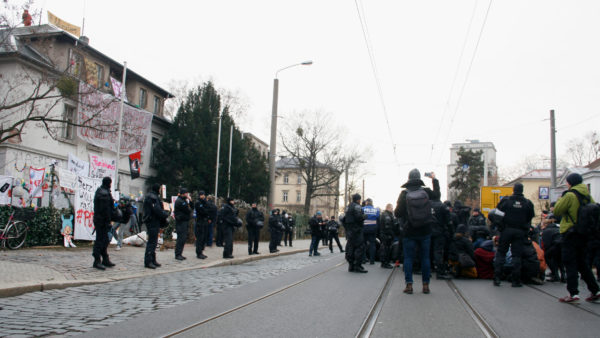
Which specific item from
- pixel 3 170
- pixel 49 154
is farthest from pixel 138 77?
pixel 3 170

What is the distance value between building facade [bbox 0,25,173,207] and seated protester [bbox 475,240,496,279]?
42.4ft

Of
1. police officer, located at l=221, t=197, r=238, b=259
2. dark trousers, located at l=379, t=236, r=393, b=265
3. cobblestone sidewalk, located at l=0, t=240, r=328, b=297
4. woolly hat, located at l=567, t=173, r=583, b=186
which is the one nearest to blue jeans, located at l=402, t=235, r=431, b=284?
woolly hat, located at l=567, t=173, r=583, b=186

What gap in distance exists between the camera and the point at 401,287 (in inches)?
324

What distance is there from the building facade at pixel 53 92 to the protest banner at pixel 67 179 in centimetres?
72

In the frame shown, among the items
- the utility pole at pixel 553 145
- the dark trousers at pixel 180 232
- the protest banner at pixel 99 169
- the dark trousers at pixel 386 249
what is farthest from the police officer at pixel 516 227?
the utility pole at pixel 553 145

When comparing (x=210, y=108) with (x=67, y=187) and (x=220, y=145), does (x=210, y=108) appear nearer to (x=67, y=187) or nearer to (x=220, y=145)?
(x=220, y=145)

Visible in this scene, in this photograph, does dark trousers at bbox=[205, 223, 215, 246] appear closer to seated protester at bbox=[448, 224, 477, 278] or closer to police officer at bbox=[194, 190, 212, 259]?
police officer at bbox=[194, 190, 212, 259]

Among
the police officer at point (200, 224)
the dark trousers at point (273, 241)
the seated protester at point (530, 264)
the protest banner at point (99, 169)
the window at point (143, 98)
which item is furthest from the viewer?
the window at point (143, 98)

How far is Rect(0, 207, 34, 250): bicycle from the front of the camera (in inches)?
490

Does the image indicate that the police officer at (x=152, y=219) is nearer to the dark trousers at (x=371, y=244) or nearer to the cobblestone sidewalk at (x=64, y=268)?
the cobblestone sidewalk at (x=64, y=268)

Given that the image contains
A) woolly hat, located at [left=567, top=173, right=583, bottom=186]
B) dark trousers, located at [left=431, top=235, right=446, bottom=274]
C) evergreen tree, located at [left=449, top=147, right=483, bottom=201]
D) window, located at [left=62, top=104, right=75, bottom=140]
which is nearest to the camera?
woolly hat, located at [left=567, top=173, right=583, bottom=186]

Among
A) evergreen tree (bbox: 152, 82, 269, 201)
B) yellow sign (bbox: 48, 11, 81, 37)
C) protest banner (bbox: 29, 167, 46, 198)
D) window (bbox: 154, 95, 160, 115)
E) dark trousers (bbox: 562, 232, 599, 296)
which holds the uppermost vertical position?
yellow sign (bbox: 48, 11, 81, 37)

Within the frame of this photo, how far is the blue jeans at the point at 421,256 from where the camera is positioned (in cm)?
750

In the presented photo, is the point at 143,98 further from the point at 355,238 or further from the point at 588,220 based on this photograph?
the point at 588,220
